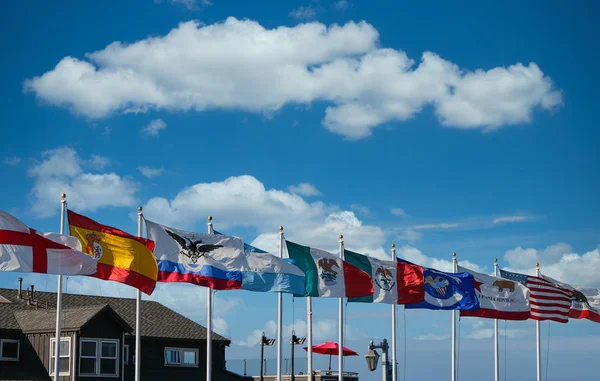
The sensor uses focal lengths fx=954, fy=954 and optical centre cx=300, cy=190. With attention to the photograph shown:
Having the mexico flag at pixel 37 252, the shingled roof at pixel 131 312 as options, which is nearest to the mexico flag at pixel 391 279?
the shingled roof at pixel 131 312

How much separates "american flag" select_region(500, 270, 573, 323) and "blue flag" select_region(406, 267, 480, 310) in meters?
4.35

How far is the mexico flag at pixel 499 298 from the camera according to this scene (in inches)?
1997

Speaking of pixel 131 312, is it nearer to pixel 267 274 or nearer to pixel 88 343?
pixel 88 343

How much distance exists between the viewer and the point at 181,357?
174 feet

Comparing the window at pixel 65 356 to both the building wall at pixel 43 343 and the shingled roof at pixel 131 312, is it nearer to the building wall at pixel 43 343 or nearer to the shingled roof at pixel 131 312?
the building wall at pixel 43 343

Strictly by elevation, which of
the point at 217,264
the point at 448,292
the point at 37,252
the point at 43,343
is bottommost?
the point at 43,343

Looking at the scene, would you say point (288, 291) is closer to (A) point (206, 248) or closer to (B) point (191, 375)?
(A) point (206, 248)

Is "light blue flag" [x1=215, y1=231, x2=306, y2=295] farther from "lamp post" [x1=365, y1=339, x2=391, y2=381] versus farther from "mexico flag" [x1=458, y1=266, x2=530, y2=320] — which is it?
"mexico flag" [x1=458, y1=266, x2=530, y2=320]

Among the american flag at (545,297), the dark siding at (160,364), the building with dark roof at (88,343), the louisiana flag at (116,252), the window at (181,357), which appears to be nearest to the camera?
the louisiana flag at (116,252)

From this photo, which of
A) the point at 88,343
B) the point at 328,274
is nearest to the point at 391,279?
the point at 328,274

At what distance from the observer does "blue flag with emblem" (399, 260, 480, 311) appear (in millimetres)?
47750

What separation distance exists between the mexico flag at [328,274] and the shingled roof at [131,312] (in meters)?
12.6

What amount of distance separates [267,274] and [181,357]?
15.2 meters

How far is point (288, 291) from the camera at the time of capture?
4072 centimetres
